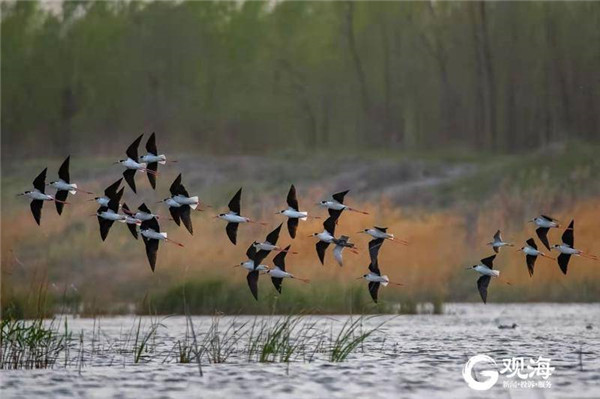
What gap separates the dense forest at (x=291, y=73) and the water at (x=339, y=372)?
16.4 metres

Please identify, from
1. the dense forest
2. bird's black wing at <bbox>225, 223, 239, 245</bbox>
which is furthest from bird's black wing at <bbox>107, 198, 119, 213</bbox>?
the dense forest

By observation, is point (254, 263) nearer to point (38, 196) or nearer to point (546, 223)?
point (38, 196)

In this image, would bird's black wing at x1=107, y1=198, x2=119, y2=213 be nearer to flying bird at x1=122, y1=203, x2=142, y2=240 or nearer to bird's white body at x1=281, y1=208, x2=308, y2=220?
flying bird at x1=122, y1=203, x2=142, y2=240

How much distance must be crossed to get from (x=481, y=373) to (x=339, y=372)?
1424 mm

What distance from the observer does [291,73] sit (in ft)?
138

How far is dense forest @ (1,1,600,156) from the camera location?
37.8 meters

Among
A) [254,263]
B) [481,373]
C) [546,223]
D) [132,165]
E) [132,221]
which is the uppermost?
[132,165]

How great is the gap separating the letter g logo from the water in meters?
0.08

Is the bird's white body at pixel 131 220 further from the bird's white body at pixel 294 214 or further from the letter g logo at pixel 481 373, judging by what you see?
the letter g logo at pixel 481 373

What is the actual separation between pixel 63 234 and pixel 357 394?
21247mm

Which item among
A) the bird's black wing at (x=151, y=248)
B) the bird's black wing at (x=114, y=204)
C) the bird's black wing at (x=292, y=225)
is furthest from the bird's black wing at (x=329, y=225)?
the bird's black wing at (x=114, y=204)

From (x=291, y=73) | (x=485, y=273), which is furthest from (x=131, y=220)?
(x=291, y=73)

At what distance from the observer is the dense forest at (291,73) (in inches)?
1487

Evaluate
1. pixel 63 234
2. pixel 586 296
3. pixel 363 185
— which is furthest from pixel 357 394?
pixel 363 185
